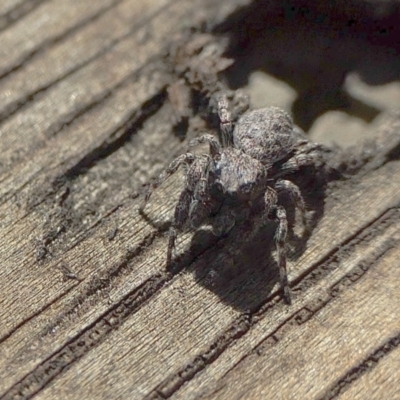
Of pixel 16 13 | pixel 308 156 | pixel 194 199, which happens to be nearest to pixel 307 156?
pixel 308 156

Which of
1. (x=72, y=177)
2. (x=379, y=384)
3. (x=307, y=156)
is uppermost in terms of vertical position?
(x=72, y=177)

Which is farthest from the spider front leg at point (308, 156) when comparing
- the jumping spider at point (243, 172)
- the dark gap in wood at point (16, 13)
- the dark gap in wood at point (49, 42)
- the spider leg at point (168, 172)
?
the dark gap in wood at point (16, 13)

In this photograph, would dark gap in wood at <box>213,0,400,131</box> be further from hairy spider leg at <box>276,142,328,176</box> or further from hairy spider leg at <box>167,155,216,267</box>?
hairy spider leg at <box>167,155,216,267</box>

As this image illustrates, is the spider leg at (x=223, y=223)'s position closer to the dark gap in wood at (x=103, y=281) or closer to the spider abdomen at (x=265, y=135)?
the dark gap in wood at (x=103, y=281)

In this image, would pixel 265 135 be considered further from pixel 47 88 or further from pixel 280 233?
pixel 47 88

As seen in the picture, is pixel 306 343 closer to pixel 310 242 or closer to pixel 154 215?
pixel 310 242

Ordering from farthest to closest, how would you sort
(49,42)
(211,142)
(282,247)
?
(49,42) → (211,142) → (282,247)

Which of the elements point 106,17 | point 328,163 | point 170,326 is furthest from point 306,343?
point 106,17
